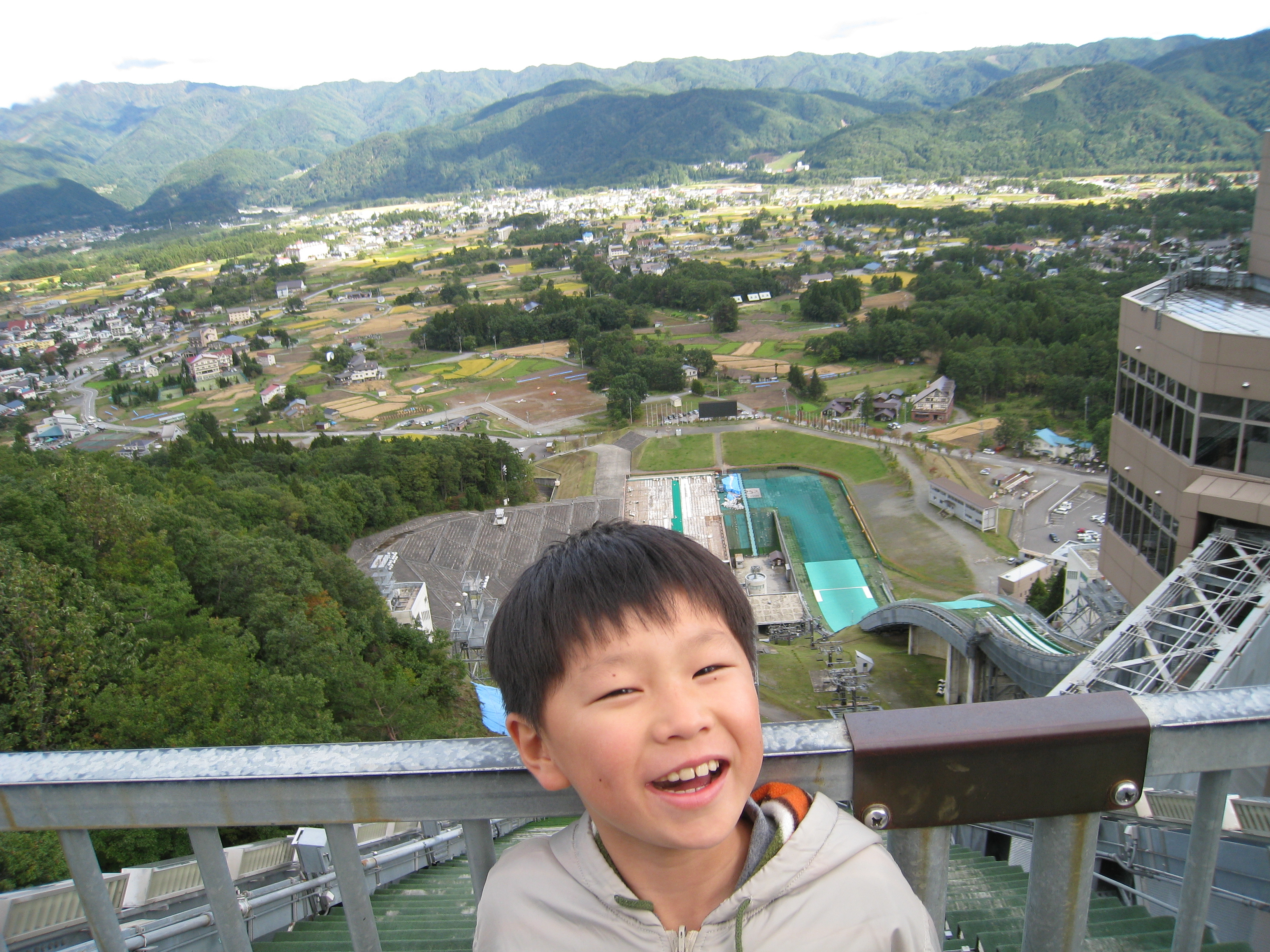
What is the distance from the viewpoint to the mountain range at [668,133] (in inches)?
3105

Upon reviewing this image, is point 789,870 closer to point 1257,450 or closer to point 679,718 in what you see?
point 679,718

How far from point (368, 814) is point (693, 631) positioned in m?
0.43

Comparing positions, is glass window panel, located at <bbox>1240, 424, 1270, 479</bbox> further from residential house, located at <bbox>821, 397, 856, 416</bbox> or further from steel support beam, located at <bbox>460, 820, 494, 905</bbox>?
residential house, located at <bbox>821, 397, 856, 416</bbox>

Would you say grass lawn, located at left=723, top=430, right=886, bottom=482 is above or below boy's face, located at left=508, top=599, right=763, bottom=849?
below

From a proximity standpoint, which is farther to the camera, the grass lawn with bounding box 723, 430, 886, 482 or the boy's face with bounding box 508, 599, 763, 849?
the grass lawn with bounding box 723, 430, 886, 482

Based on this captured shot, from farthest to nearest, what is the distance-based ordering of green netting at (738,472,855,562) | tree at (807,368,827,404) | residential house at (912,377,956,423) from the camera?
tree at (807,368,827,404)
residential house at (912,377,956,423)
green netting at (738,472,855,562)

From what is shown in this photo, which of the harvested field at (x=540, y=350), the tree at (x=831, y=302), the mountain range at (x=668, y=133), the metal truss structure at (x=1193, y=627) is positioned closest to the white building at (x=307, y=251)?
the harvested field at (x=540, y=350)

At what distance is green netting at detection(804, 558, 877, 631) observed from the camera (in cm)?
1380

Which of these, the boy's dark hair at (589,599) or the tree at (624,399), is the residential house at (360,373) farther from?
the boy's dark hair at (589,599)

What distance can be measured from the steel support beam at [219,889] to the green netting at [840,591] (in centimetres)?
1247

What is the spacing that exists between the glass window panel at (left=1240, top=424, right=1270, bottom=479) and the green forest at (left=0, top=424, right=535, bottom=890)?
6.52 meters

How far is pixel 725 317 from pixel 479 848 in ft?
109

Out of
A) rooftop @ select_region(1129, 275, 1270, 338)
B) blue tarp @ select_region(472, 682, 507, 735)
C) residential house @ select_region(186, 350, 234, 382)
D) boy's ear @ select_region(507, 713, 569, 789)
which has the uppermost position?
boy's ear @ select_region(507, 713, 569, 789)

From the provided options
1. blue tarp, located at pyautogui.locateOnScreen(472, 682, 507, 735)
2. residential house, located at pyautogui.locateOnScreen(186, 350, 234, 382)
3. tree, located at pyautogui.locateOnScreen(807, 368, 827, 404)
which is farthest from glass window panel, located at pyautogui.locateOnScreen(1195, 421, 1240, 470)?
residential house, located at pyautogui.locateOnScreen(186, 350, 234, 382)
